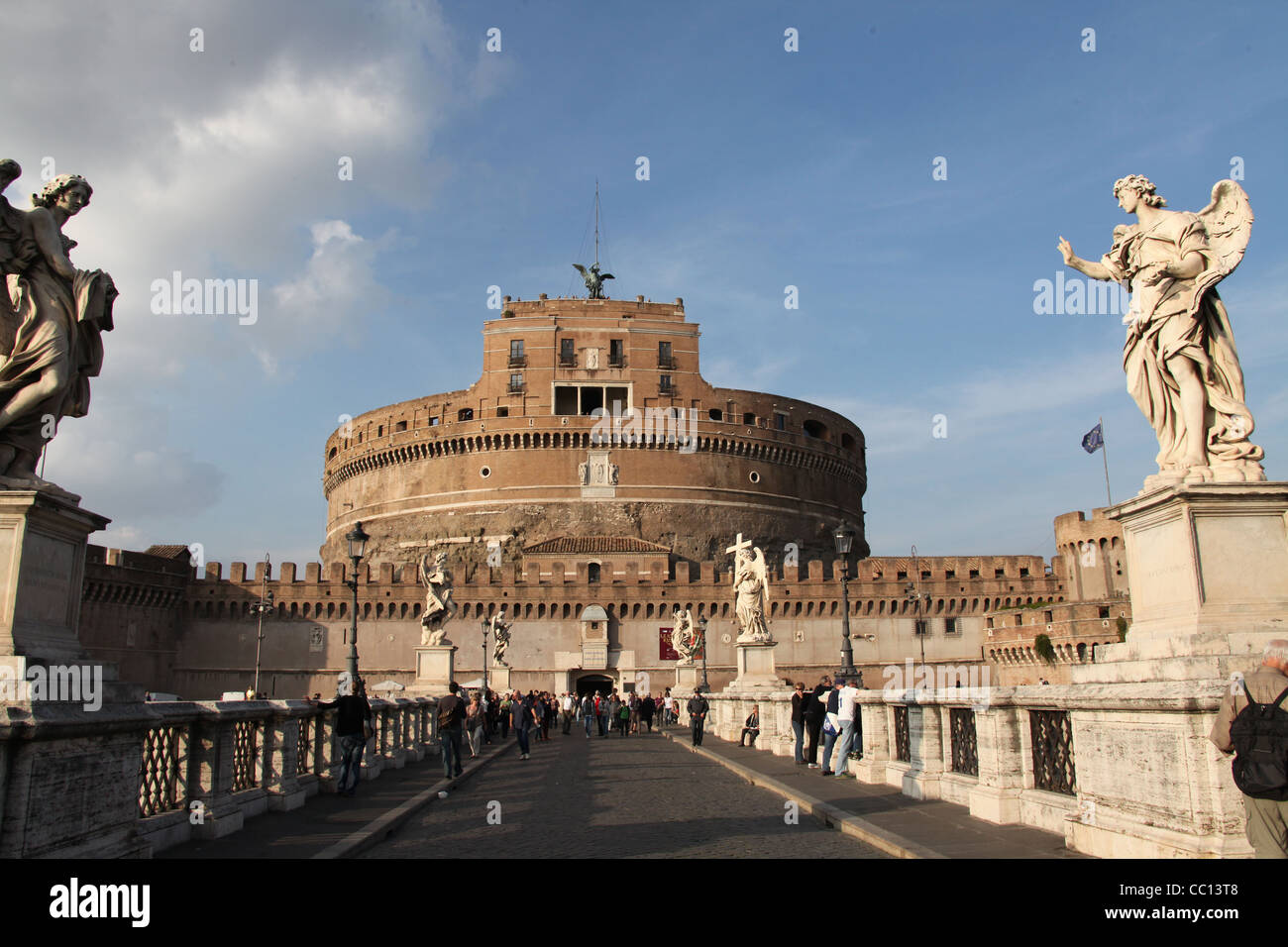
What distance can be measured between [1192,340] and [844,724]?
7.43 metres

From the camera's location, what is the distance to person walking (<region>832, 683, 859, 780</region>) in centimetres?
1147

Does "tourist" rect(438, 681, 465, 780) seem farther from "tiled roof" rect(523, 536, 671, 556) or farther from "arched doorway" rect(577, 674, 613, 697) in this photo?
"tiled roof" rect(523, 536, 671, 556)

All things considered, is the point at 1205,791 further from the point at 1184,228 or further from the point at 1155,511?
the point at 1184,228

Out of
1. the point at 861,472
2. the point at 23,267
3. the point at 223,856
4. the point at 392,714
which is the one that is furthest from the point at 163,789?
the point at 861,472

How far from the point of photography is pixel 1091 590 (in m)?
49.5

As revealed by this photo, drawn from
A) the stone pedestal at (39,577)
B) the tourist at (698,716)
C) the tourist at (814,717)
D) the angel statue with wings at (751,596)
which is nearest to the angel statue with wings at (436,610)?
the tourist at (698,716)

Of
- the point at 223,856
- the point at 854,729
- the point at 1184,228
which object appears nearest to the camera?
the point at 1184,228

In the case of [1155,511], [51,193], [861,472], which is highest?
[861,472]

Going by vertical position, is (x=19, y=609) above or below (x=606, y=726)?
above

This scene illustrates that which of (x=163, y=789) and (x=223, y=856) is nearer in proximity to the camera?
(x=223, y=856)

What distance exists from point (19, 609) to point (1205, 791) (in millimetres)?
5436

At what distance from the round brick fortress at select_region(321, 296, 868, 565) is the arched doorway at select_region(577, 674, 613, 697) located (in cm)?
1069

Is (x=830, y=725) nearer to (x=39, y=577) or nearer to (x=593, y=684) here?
(x=39, y=577)

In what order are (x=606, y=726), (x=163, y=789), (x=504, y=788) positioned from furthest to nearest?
(x=606, y=726)
(x=504, y=788)
(x=163, y=789)
